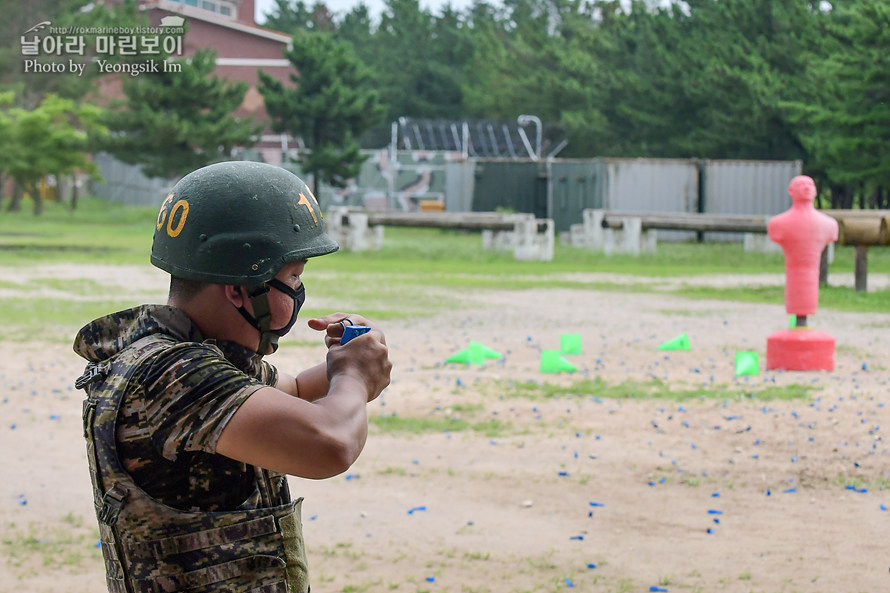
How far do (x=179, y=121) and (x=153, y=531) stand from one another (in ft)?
119

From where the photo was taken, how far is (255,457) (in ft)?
7.36

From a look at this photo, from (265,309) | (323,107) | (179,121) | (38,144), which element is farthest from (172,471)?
(323,107)

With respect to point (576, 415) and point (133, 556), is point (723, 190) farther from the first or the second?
point (133, 556)

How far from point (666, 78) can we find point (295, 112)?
45.2ft

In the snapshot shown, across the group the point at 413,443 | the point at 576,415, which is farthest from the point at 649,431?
the point at 413,443

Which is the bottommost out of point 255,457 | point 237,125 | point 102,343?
point 255,457

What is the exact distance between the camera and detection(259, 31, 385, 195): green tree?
40.6 m

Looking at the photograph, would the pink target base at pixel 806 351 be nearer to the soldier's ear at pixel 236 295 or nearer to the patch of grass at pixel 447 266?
the patch of grass at pixel 447 266

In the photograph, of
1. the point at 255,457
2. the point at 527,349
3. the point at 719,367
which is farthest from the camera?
the point at 527,349

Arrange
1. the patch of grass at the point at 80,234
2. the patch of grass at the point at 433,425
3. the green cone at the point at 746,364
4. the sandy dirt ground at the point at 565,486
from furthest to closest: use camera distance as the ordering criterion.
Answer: the patch of grass at the point at 80,234 → the green cone at the point at 746,364 → the patch of grass at the point at 433,425 → the sandy dirt ground at the point at 565,486

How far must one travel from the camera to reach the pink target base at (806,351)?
9578 mm

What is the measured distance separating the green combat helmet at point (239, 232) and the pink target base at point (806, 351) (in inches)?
301

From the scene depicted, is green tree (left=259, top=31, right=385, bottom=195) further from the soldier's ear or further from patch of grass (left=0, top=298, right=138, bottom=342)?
the soldier's ear

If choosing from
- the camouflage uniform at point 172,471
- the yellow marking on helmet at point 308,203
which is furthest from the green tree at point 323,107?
the camouflage uniform at point 172,471
